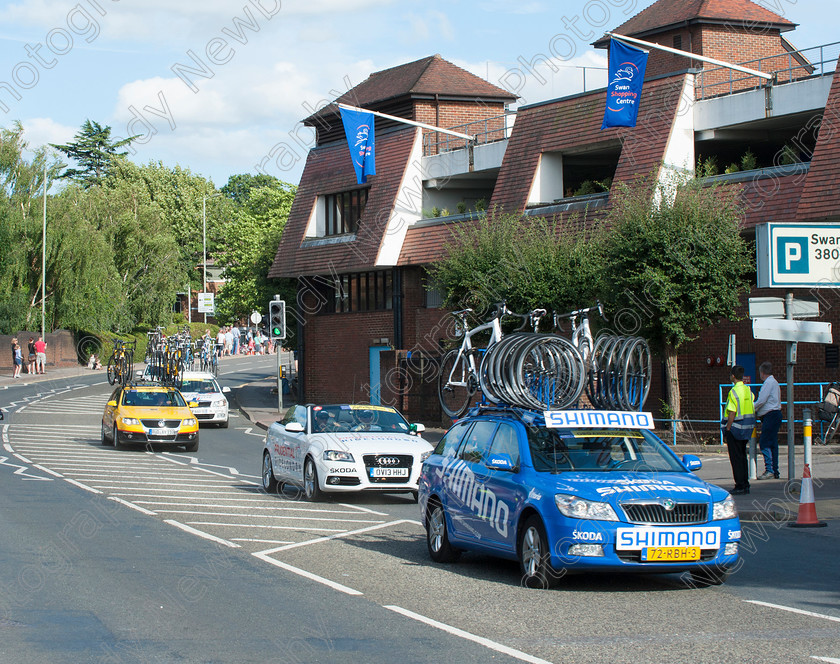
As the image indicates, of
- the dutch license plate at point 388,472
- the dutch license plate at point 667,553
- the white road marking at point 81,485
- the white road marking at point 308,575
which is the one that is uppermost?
the dutch license plate at point 667,553

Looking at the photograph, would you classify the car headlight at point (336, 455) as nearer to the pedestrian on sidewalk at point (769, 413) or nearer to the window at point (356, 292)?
the pedestrian on sidewalk at point (769, 413)

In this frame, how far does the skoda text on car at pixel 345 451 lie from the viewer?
16.3 meters

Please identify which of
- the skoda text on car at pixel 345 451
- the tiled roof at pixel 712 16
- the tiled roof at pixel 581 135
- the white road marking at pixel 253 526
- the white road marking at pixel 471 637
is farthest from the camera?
the tiled roof at pixel 712 16

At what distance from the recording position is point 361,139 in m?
38.0

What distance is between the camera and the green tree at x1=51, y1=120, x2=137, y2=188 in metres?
96.2

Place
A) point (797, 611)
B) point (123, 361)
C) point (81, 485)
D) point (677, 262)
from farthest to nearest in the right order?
1. point (123, 361)
2. point (677, 262)
3. point (81, 485)
4. point (797, 611)

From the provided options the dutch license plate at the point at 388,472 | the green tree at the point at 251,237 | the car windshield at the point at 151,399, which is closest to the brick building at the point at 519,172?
the car windshield at the point at 151,399

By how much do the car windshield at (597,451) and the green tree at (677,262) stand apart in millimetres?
13842

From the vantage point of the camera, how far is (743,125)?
29.5 meters

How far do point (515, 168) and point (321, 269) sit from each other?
438 inches

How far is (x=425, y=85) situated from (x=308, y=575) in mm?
34050

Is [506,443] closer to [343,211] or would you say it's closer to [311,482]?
[311,482]

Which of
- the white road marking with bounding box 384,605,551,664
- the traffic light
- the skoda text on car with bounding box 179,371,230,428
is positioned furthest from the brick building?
the white road marking with bounding box 384,605,551,664

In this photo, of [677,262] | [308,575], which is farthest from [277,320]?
[308,575]
